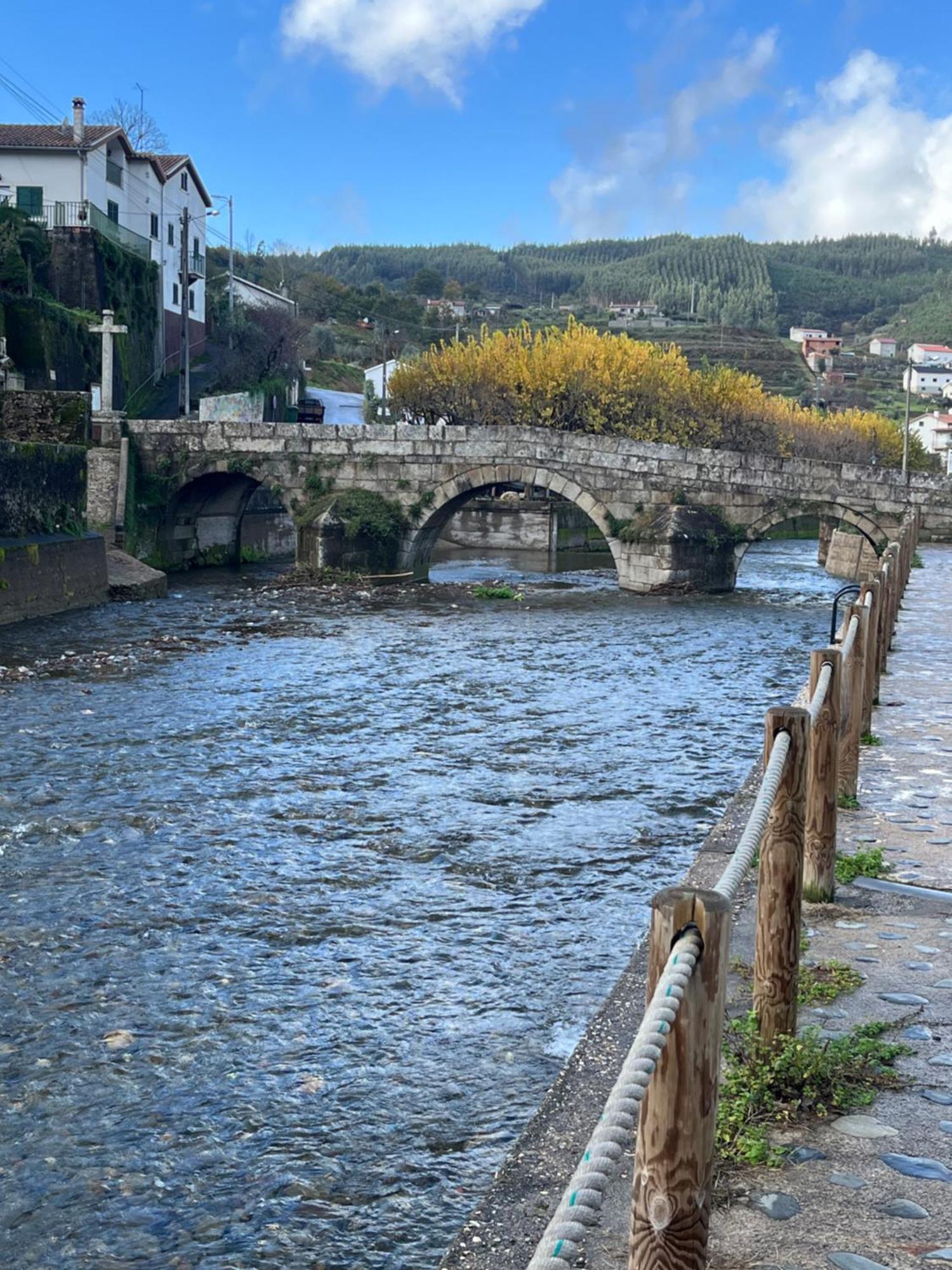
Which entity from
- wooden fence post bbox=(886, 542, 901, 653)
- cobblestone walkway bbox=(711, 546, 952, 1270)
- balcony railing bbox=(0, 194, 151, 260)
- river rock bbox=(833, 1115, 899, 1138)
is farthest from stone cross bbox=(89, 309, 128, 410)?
river rock bbox=(833, 1115, 899, 1138)

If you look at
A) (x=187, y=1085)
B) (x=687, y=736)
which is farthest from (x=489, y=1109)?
(x=687, y=736)

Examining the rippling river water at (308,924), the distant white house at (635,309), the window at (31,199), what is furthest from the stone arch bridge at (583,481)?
the distant white house at (635,309)

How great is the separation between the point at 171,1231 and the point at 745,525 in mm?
27600

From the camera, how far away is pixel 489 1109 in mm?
5883

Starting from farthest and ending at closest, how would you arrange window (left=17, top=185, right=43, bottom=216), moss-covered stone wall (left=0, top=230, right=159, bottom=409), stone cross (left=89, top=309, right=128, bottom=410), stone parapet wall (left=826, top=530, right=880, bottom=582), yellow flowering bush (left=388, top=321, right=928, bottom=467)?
yellow flowering bush (left=388, top=321, right=928, bottom=467)
window (left=17, top=185, right=43, bottom=216)
stone parapet wall (left=826, top=530, right=880, bottom=582)
moss-covered stone wall (left=0, top=230, right=159, bottom=409)
stone cross (left=89, top=309, right=128, bottom=410)

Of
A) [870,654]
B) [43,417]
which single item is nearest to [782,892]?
[870,654]

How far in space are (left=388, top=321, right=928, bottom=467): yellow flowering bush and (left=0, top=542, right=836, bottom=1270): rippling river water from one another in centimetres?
3104

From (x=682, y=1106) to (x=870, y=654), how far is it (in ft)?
23.3

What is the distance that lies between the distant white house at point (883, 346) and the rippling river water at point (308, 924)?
160 m

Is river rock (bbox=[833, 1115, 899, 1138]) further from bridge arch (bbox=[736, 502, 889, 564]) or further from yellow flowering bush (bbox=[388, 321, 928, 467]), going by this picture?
yellow flowering bush (bbox=[388, 321, 928, 467])

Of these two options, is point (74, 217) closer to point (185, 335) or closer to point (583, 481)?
point (185, 335)

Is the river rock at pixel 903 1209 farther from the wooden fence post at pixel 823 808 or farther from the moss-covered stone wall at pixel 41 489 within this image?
the moss-covered stone wall at pixel 41 489

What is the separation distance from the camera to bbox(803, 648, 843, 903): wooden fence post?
237 inches

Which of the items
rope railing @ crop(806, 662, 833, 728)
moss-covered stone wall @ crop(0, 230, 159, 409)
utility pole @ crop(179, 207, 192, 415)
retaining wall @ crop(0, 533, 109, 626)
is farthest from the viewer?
utility pole @ crop(179, 207, 192, 415)
